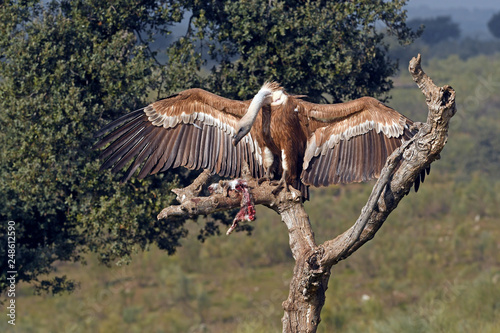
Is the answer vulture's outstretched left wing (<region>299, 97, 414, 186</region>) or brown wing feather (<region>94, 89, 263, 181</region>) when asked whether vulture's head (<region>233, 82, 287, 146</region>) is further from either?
brown wing feather (<region>94, 89, 263, 181</region>)

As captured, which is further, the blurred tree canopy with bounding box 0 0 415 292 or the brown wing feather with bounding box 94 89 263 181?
the blurred tree canopy with bounding box 0 0 415 292

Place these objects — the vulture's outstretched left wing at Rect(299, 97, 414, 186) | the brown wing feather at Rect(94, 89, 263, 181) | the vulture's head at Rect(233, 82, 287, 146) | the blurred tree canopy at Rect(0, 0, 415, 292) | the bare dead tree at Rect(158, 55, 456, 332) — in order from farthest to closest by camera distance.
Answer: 1. the blurred tree canopy at Rect(0, 0, 415, 292)
2. the brown wing feather at Rect(94, 89, 263, 181)
3. the vulture's outstretched left wing at Rect(299, 97, 414, 186)
4. the vulture's head at Rect(233, 82, 287, 146)
5. the bare dead tree at Rect(158, 55, 456, 332)

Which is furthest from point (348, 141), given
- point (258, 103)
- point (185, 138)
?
point (185, 138)

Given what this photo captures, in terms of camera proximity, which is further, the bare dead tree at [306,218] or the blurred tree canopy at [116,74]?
the blurred tree canopy at [116,74]

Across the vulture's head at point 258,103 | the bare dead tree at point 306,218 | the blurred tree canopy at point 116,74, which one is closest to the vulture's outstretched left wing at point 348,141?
the vulture's head at point 258,103

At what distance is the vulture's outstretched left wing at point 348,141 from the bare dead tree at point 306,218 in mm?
1031

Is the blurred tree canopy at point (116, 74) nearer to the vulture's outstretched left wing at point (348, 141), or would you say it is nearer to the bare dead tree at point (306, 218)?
the vulture's outstretched left wing at point (348, 141)

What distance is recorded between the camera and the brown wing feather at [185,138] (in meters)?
9.00

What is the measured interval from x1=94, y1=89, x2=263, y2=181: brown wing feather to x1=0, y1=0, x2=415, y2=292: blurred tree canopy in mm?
1344

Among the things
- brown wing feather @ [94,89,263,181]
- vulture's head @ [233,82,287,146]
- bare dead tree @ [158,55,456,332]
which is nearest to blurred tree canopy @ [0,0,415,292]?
brown wing feather @ [94,89,263,181]

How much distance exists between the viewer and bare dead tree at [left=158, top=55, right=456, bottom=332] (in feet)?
19.8

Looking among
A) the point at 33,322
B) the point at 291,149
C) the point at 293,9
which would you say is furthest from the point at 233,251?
the point at 291,149

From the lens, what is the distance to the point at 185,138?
912cm

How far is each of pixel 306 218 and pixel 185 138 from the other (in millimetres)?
2280
